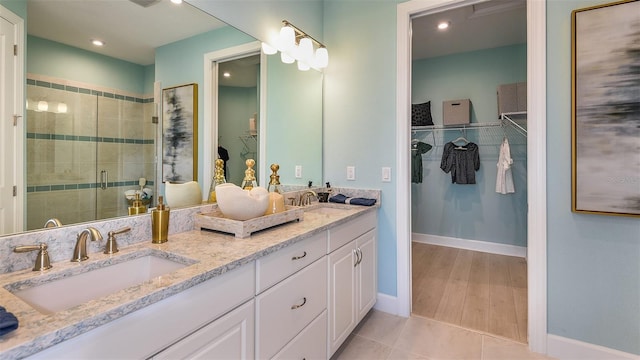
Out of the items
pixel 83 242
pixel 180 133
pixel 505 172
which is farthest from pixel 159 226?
pixel 505 172

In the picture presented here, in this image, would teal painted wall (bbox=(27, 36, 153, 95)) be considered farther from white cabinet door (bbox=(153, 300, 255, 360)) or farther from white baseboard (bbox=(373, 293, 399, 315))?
white baseboard (bbox=(373, 293, 399, 315))

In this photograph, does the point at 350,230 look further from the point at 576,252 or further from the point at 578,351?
the point at 578,351

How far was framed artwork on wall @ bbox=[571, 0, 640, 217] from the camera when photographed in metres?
1.61

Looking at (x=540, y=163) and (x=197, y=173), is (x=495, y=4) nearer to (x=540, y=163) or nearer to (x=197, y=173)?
(x=540, y=163)

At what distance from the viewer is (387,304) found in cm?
242

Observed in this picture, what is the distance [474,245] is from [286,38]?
144 inches

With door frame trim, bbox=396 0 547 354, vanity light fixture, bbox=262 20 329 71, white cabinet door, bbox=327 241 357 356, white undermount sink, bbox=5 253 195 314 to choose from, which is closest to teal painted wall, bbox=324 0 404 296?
vanity light fixture, bbox=262 20 329 71

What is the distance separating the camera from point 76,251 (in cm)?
106

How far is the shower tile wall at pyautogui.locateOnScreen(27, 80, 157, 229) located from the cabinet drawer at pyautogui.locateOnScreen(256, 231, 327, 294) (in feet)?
2.16

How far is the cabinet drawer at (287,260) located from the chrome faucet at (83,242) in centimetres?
59

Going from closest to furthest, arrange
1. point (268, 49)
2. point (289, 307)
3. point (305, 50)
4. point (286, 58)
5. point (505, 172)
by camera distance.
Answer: point (289, 307), point (268, 49), point (286, 58), point (305, 50), point (505, 172)

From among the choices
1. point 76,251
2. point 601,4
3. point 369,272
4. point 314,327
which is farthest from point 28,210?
point 601,4

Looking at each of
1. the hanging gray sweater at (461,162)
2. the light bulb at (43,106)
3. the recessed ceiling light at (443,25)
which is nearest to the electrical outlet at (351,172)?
the light bulb at (43,106)

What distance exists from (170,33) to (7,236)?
1.07 meters
